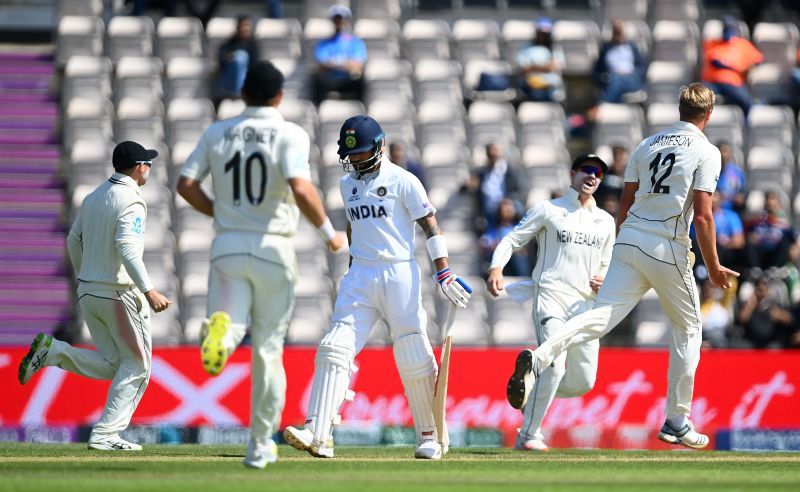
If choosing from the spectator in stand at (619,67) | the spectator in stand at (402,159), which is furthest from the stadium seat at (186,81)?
the spectator in stand at (619,67)

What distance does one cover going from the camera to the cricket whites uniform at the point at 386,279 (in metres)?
8.52

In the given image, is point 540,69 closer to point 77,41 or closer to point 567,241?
point 77,41

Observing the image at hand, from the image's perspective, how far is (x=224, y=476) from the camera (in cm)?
724

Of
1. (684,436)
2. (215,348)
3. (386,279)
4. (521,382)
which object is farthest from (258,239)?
(684,436)

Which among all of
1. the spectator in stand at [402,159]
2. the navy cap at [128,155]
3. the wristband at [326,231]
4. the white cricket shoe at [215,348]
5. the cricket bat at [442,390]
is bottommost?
the cricket bat at [442,390]

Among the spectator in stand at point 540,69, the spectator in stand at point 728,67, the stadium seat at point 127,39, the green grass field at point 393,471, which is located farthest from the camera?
the stadium seat at point 127,39

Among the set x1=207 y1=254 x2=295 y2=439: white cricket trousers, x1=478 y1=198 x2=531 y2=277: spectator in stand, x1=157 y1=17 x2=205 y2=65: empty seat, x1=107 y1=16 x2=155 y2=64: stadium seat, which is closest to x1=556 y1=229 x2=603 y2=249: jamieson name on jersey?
x1=207 y1=254 x2=295 y2=439: white cricket trousers

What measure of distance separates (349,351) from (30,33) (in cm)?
1137

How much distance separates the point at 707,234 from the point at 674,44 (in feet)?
31.8

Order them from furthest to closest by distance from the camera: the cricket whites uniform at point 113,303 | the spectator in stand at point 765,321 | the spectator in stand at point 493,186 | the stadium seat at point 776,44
Answer: the stadium seat at point 776,44 < the spectator in stand at point 493,186 < the spectator in stand at point 765,321 < the cricket whites uniform at point 113,303

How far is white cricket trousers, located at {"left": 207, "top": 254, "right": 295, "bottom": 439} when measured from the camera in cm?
734

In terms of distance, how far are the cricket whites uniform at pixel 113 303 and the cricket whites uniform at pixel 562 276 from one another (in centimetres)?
267

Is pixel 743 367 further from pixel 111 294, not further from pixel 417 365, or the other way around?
pixel 111 294

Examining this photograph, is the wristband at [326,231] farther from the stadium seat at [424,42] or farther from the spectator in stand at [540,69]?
the stadium seat at [424,42]
